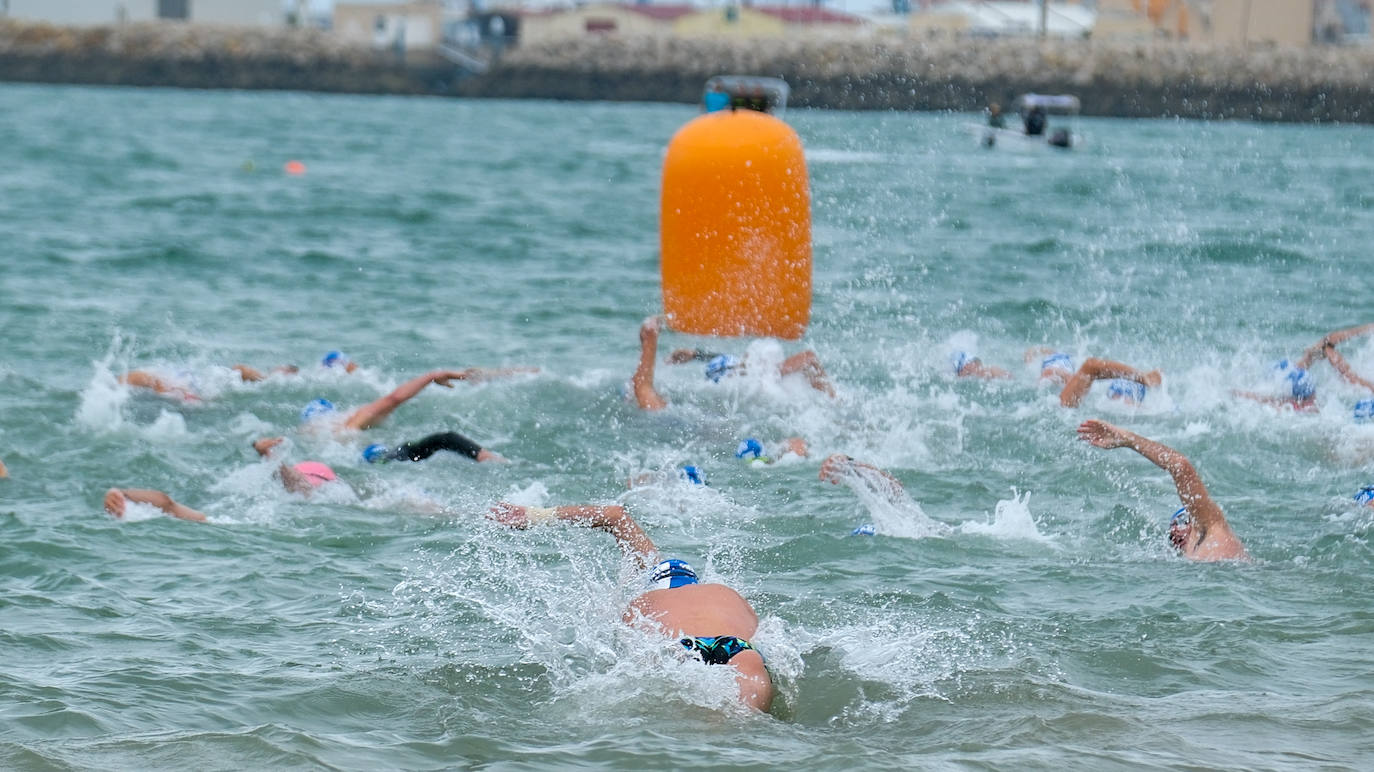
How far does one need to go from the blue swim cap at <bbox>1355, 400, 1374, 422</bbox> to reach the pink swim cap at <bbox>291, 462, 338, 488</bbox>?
6012 millimetres

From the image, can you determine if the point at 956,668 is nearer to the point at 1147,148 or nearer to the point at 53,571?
the point at 53,571

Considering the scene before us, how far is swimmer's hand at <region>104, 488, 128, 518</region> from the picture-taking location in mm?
7637

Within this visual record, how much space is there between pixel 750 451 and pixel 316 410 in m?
2.81

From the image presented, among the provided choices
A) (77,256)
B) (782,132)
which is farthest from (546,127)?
(782,132)

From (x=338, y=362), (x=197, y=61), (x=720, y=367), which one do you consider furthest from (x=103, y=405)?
(x=197, y=61)

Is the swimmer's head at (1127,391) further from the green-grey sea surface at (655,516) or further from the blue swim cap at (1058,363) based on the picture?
the blue swim cap at (1058,363)

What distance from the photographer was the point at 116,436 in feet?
A: 31.2

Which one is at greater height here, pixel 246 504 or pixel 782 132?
pixel 782 132

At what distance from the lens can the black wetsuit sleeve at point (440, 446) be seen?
29.3ft

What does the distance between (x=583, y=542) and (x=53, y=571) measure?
237 centimetres

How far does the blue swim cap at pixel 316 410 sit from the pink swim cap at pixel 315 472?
49.7 inches

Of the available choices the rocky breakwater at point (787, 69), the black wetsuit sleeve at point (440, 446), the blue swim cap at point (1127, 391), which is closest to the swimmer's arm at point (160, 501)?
the black wetsuit sleeve at point (440, 446)

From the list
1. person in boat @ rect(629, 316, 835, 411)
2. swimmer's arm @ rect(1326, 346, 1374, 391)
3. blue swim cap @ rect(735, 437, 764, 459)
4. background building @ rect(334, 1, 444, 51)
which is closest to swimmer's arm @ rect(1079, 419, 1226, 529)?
blue swim cap @ rect(735, 437, 764, 459)

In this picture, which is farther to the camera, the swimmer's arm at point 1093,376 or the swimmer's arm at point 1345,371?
the swimmer's arm at point 1345,371
